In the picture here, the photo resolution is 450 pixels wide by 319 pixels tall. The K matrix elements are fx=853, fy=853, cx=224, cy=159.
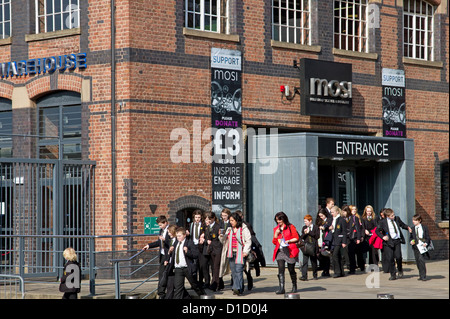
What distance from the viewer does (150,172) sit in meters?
21.0

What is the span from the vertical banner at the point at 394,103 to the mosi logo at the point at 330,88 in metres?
1.87

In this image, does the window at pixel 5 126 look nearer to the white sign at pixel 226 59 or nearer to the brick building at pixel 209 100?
the brick building at pixel 209 100

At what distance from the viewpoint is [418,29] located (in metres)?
27.6

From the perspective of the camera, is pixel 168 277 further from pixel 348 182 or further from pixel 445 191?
pixel 445 191

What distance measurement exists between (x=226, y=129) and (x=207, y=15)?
121 inches

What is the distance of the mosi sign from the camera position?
78.7 feet

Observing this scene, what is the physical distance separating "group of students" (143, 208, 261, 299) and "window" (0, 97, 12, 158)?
654cm

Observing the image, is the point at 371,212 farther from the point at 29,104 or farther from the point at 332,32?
the point at 29,104

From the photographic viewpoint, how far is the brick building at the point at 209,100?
821 inches

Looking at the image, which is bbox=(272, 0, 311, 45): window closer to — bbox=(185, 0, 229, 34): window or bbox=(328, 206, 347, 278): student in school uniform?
bbox=(185, 0, 229, 34): window

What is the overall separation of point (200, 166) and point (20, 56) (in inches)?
221

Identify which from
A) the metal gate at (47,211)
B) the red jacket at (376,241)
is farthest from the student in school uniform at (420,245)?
the metal gate at (47,211)

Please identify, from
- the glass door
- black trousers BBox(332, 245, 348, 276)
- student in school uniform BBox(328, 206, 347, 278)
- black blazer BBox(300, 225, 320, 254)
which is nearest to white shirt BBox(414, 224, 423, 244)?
student in school uniform BBox(328, 206, 347, 278)

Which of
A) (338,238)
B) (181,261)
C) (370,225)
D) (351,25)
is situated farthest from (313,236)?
(351,25)
